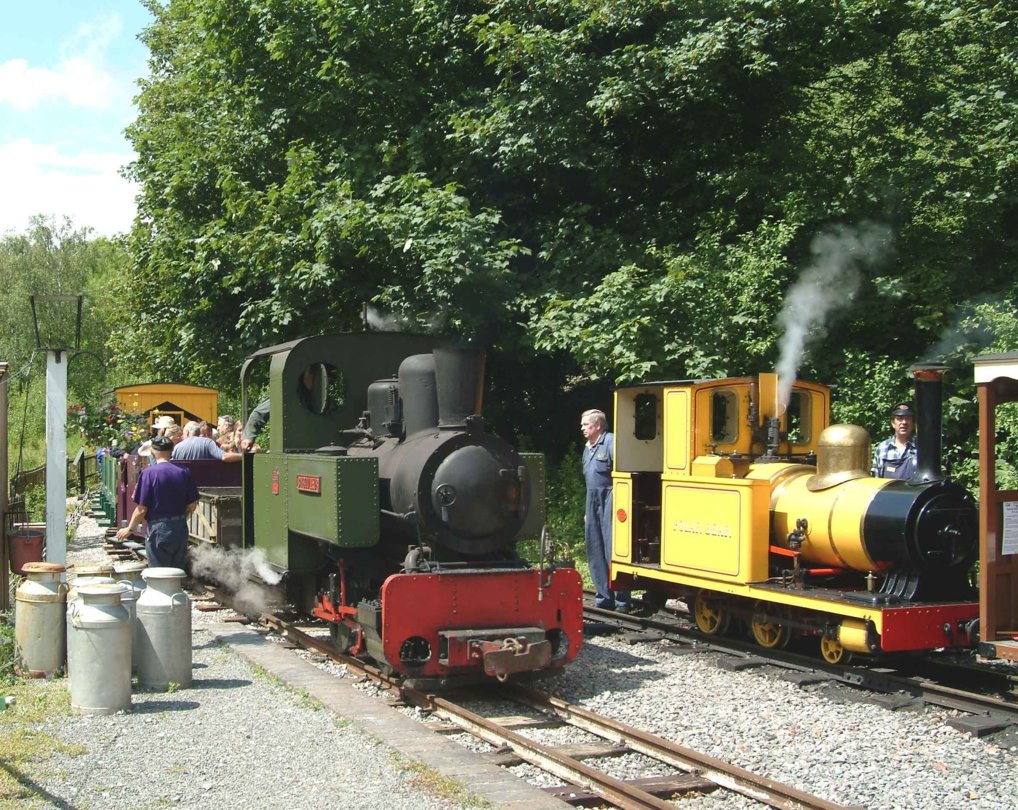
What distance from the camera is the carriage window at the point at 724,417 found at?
9414 millimetres

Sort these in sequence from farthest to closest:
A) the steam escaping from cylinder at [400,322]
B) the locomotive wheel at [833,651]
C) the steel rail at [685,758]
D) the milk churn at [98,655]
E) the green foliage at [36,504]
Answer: the green foliage at [36,504] → the steam escaping from cylinder at [400,322] → the locomotive wheel at [833,651] → the milk churn at [98,655] → the steel rail at [685,758]

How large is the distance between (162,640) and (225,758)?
5.85ft

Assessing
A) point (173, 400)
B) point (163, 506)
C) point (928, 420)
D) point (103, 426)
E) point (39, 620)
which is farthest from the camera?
point (173, 400)

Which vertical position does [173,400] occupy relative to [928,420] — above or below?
above

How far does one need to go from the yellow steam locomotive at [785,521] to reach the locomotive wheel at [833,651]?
0.04 ft

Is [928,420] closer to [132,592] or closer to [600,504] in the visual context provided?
[600,504]

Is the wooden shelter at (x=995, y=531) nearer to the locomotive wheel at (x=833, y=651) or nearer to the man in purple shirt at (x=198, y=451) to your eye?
the locomotive wheel at (x=833, y=651)

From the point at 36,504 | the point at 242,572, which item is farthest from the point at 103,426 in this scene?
the point at 242,572

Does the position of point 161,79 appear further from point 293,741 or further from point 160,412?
point 293,741

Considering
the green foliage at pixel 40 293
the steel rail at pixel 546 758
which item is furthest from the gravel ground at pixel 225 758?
the green foliage at pixel 40 293

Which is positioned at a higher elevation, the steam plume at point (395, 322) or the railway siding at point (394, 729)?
the steam plume at point (395, 322)

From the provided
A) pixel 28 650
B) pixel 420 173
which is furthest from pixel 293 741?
pixel 420 173

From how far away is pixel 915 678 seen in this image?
8.02 m

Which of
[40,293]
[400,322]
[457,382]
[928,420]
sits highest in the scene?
[40,293]
